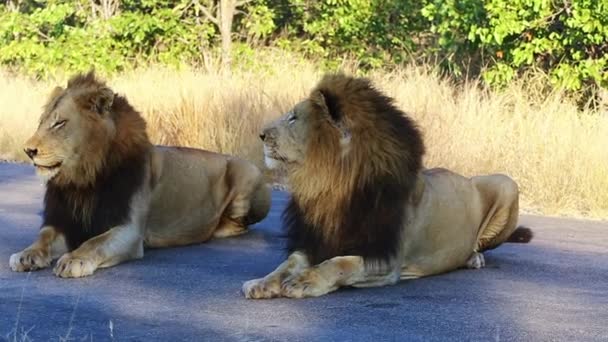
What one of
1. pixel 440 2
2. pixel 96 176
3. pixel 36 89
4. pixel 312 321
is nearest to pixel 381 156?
pixel 312 321

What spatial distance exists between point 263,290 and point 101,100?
2003 millimetres

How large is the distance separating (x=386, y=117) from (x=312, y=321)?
1.39 metres

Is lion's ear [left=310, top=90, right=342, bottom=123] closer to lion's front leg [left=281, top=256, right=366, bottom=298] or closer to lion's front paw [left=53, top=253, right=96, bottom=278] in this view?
lion's front leg [left=281, top=256, right=366, bottom=298]

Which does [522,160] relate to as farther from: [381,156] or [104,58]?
[104,58]

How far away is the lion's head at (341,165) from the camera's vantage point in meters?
6.66

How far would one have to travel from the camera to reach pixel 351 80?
268 inches

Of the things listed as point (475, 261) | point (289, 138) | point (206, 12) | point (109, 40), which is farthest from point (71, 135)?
point (206, 12)

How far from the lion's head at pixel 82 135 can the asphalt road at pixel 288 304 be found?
646mm

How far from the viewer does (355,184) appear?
6.67m

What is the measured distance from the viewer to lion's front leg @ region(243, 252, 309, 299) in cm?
646

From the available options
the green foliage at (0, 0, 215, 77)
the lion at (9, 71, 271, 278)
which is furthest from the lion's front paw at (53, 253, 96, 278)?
the green foliage at (0, 0, 215, 77)

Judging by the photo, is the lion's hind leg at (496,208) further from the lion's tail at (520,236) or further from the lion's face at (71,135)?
the lion's face at (71,135)

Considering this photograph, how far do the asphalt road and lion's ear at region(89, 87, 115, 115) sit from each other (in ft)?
3.26

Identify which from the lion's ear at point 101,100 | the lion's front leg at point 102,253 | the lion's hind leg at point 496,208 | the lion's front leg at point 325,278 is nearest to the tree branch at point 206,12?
the lion's ear at point 101,100
